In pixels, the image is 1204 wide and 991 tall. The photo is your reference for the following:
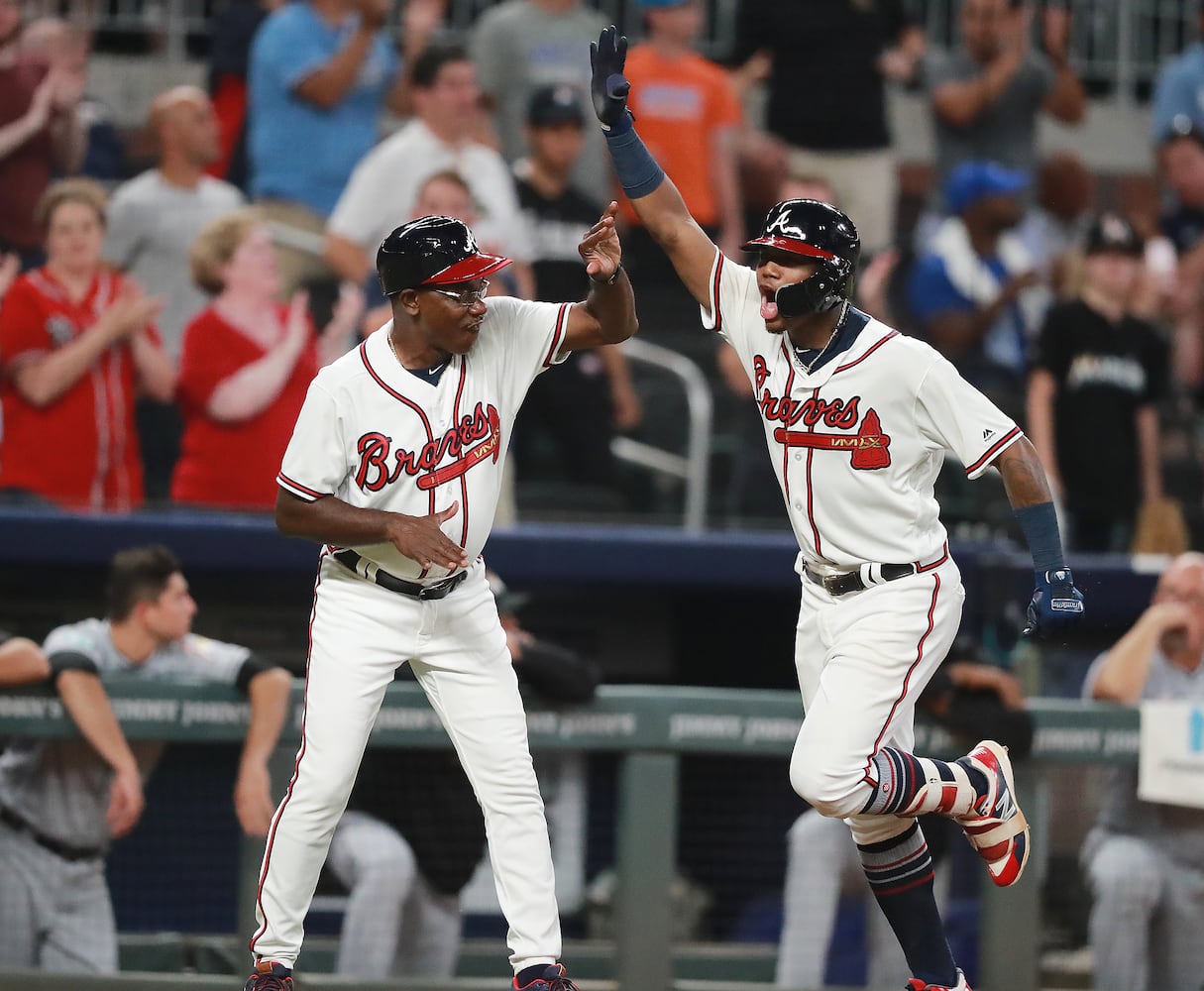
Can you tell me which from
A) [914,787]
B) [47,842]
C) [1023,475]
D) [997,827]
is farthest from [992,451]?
[47,842]

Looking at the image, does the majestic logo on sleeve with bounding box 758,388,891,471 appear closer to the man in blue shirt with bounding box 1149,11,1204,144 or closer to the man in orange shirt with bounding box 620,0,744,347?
the man in orange shirt with bounding box 620,0,744,347

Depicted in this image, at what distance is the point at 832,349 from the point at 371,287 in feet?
10.5

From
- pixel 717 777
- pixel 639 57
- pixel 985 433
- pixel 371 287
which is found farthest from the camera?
pixel 639 57

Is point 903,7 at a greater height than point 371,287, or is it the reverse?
point 903,7

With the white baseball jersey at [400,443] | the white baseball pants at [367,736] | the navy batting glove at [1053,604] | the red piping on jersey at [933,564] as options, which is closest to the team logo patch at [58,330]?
the white baseball jersey at [400,443]

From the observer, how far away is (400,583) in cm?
432

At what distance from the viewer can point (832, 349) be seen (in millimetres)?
4324

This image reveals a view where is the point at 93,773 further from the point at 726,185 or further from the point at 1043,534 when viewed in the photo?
the point at 726,185

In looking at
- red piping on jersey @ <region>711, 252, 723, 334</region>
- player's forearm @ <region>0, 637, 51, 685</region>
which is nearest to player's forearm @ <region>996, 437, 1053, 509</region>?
red piping on jersey @ <region>711, 252, 723, 334</region>

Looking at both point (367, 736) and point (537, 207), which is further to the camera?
point (537, 207)

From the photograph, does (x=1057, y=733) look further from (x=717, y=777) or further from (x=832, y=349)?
(x=832, y=349)

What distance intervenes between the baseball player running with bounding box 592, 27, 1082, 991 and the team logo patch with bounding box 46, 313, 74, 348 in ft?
7.96

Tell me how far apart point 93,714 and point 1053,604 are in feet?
8.54

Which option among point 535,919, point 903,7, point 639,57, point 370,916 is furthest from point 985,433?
point 903,7
